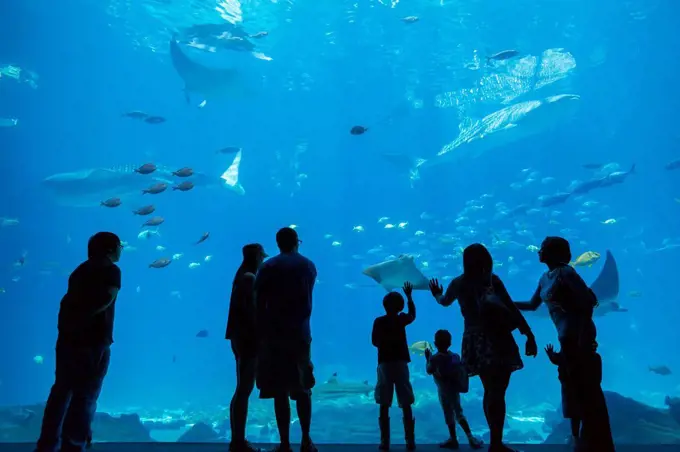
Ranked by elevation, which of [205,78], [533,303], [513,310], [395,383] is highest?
[205,78]

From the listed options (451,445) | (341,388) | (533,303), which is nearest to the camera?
(533,303)

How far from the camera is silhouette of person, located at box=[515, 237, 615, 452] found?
2977 mm

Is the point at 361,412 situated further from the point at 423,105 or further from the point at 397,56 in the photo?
the point at 423,105

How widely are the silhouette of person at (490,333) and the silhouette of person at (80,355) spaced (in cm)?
246

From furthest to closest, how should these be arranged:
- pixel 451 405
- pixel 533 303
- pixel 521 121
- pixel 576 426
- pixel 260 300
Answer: pixel 521 121 → pixel 451 405 → pixel 533 303 → pixel 260 300 → pixel 576 426

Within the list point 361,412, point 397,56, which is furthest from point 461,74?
point 361,412

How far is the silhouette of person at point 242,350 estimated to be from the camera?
338 cm

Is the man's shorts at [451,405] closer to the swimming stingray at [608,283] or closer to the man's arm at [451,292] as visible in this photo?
the man's arm at [451,292]

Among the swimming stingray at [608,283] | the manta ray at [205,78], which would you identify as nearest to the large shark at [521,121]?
the swimming stingray at [608,283]

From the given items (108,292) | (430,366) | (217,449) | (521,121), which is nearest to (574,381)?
(430,366)

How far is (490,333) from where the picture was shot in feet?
10.4

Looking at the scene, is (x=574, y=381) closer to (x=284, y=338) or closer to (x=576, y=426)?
(x=576, y=426)

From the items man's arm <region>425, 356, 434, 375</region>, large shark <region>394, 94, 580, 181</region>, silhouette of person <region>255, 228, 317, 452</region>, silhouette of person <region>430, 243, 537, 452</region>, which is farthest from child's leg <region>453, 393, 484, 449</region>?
large shark <region>394, 94, 580, 181</region>

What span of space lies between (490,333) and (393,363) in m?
0.83
